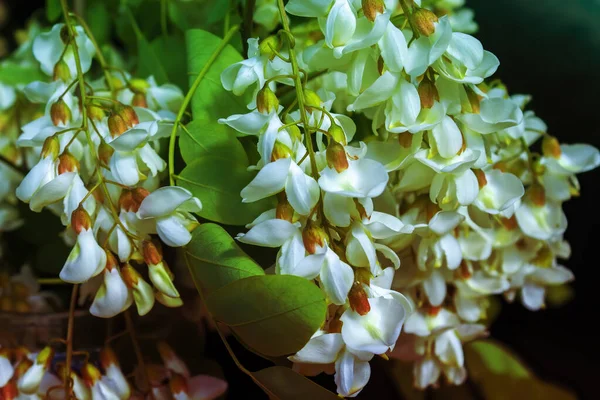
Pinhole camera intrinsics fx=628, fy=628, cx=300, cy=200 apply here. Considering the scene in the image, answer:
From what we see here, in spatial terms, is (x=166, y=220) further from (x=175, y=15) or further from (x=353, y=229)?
(x=175, y=15)

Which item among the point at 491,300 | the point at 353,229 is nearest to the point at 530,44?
the point at 491,300

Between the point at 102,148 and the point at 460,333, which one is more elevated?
the point at 102,148

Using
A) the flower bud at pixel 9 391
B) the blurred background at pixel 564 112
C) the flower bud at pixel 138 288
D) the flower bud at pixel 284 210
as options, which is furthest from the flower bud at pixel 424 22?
the blurred background at pixel 564 112

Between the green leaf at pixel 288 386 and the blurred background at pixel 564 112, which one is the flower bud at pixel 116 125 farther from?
the blurred background at pixel 564 112

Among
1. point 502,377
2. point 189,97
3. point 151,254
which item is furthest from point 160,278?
point 502,377

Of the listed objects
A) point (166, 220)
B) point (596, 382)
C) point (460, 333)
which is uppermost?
point (166, 220)

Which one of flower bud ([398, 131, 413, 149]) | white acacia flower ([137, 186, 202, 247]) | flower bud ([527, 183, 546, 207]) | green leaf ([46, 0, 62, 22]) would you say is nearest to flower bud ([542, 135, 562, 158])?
flower bud ([527, 183, 546, 207])
